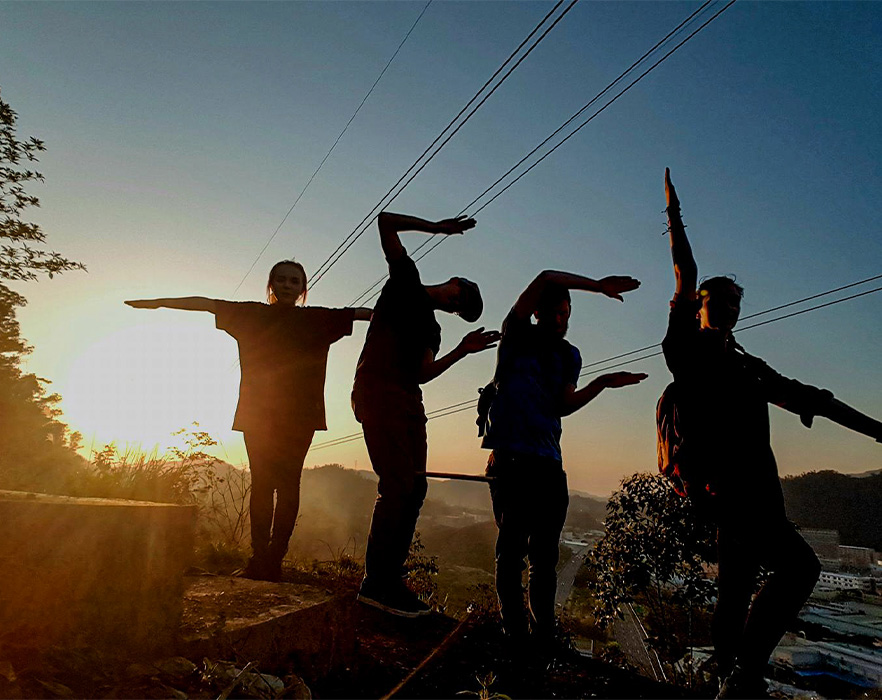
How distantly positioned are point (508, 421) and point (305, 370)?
1.44m

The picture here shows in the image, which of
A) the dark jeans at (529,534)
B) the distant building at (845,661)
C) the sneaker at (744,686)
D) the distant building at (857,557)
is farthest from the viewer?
the distant building at (857,557)

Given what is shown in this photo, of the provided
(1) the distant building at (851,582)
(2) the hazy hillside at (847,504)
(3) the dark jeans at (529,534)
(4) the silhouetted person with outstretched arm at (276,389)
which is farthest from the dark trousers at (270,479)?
(2) the hazy hillside at (847,504)

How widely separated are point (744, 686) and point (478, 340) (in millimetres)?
1727

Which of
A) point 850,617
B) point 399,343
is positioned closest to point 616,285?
point 399,343

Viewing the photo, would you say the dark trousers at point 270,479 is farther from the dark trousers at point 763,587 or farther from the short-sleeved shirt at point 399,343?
the dark trousers at point 763,587

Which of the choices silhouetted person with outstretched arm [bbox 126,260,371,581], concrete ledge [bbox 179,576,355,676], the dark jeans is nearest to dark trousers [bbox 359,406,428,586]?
concrete ledge [bbox 179,576,355,676]

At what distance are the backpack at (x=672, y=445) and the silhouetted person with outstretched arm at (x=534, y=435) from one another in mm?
178

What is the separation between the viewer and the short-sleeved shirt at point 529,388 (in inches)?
94.7

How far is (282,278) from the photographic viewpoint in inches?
137

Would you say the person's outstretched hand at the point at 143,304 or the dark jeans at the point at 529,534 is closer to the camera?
the dark jeans at the point at 529,534

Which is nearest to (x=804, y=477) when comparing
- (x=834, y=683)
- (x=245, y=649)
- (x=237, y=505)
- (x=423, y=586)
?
(x=834, y=683)

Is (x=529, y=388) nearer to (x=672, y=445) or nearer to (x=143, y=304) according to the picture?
(x=672, y=445)

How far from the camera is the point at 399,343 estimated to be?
264 cm

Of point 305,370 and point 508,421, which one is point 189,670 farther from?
point 305,370
